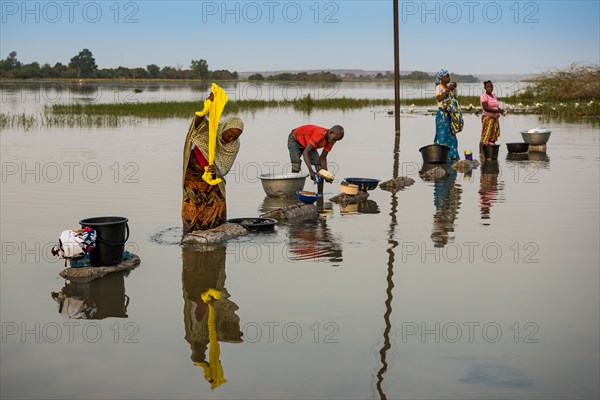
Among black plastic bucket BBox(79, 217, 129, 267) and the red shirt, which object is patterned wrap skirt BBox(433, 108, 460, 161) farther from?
black plastic bucket BBox(79, 217, 129, 267)

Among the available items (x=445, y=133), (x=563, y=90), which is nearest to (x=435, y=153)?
(x=445, y=133)

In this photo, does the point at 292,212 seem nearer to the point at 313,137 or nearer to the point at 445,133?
the point at 313,137

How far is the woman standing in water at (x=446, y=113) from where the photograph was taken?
17.3 metres

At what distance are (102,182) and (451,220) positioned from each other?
652 cm

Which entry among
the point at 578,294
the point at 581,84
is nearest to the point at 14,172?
the point at 578,294

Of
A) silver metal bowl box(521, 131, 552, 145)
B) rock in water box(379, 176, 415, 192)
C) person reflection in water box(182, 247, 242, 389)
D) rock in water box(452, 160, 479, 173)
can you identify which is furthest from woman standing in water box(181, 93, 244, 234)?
silver metal bowl box(521, 131, 552, 145)

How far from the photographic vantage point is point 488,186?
47.8ft

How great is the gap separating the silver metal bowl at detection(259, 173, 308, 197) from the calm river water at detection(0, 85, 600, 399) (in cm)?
20

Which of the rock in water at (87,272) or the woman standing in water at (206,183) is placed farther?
the woman standing in water at (206,183)

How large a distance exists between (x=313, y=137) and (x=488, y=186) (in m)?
3.61

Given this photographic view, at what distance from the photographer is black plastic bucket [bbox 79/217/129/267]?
26.5ft

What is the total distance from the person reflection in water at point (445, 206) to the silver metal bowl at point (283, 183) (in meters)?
2.04

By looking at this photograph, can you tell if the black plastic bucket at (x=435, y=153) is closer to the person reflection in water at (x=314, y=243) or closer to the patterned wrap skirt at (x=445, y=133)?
the patterned wrap skirt at (x=445, y=133)

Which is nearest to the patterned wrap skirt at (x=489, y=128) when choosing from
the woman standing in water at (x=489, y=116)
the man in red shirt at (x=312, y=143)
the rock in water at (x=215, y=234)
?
the woman standing in water at (x=489, y=116)
